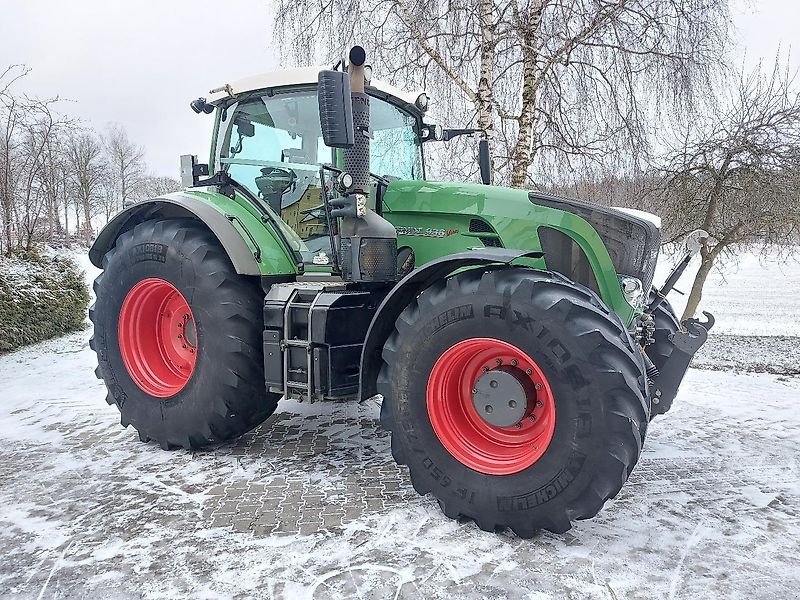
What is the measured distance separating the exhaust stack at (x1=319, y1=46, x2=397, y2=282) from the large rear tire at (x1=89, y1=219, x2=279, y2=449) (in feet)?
2.56

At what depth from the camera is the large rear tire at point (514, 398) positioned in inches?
107

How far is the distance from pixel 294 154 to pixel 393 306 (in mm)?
1420

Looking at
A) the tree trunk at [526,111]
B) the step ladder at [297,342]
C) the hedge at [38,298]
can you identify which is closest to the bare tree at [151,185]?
the hedge at [38,298]

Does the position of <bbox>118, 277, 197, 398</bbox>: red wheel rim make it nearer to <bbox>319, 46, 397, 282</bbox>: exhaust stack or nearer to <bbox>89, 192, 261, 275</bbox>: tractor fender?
<bbox>89, 192, 261, 275</bbox>: tractor fender

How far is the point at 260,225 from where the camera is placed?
4160 millimetres

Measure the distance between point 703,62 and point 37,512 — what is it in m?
8.77

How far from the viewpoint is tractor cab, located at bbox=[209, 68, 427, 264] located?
4.09 m

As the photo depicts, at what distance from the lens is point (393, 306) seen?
135 inches

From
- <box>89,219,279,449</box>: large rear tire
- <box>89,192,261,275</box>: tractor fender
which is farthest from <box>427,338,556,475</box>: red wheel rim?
<box>89,192,261,275</box>: tractor fender

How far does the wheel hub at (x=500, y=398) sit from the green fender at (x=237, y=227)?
1.64 meters

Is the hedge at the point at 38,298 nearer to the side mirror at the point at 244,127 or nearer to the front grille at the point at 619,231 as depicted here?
the side mirror at the point at 244,127

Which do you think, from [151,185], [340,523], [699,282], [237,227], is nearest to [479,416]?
[340,523]

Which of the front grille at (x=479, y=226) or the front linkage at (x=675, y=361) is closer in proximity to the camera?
the front linkage at (x=675, y=361)

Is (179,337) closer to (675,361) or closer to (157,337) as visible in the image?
(157,337)
